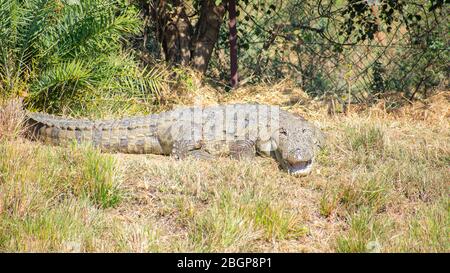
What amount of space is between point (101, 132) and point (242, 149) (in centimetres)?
138

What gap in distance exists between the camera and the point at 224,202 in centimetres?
503

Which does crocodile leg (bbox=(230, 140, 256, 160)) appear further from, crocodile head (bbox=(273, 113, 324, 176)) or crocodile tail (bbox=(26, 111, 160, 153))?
crocodile tail (bbox=(26, 111, 160, 153))

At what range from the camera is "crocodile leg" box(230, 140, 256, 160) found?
654cm

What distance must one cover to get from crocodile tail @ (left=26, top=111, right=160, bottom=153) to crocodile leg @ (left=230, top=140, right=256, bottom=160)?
76cm

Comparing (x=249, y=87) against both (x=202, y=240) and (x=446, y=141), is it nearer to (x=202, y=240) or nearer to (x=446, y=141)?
(x=446, y=141)

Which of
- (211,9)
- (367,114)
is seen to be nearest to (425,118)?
(367,114)

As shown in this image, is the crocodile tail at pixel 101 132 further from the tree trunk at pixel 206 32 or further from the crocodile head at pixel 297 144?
the tree trunk at pixel 206 32

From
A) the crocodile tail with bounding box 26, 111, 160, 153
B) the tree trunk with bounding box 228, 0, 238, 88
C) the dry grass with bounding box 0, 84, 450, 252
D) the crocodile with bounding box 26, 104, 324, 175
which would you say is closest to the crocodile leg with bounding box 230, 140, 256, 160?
the crocodile with bounding box 26, 104, 324, 175

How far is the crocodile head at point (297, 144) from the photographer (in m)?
5.95

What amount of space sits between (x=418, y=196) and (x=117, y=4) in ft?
14.8

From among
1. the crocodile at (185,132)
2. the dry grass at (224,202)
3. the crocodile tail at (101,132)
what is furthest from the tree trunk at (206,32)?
the dry grass at (224,202)

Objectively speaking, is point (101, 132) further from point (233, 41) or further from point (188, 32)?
point (188, 32)

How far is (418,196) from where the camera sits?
5.53m

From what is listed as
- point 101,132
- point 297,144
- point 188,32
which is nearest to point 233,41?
point 188,32
